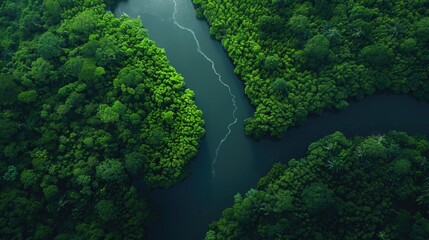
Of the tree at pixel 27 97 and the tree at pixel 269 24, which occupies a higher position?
the tree at pixel 269 24

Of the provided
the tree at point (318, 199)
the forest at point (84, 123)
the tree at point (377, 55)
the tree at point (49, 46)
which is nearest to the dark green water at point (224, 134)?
the forest at point (84, 123)

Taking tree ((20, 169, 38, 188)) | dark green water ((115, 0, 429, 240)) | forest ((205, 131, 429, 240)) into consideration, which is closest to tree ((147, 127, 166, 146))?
dark green water ((115, 0, 429, 240))

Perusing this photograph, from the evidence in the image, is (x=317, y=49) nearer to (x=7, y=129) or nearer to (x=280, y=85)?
(x=280, y=85)

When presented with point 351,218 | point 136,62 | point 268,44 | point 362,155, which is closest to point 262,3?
point 268,44

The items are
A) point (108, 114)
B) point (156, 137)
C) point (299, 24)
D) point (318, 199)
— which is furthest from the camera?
point (299, 24)

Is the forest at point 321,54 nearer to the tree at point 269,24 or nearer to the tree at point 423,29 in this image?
the tree at point 423,29

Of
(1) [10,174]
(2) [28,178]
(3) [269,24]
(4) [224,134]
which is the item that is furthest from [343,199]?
(1) [10,174]

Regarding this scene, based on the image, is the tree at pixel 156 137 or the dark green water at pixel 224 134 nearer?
the tree at pixel 156 137

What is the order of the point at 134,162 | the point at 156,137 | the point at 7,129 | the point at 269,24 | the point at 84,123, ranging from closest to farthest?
the point at 134,162
the point at 7,129
the point at 156,137
the point at 84,123
the point at 269,24
